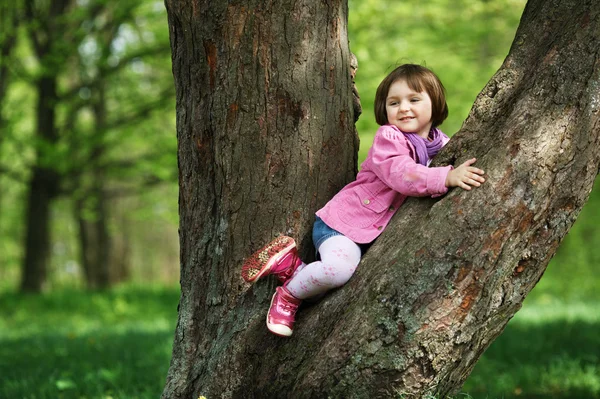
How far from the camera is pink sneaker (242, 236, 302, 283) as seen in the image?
2.68m

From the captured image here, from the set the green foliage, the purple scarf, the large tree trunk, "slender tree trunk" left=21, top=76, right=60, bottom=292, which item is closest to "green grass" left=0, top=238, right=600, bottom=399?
the large tree trunk

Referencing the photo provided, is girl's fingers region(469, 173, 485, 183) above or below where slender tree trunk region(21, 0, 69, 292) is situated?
below

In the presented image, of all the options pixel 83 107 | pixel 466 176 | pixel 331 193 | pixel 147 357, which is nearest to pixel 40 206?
pixel 83 107

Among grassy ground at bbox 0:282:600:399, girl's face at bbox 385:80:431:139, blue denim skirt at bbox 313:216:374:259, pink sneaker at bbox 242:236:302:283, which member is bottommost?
grassy ground at bbox 0:282:600:399

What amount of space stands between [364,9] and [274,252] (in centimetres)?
810

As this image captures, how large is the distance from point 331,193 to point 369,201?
20 cm

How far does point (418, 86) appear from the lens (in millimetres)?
2930

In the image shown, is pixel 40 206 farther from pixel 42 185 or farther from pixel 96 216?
pixel 96 216

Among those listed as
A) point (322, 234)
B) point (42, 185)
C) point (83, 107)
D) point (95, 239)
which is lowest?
point (322, 234)

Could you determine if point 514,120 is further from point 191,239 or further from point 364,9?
point 364,9

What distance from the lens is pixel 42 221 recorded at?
1175 cm

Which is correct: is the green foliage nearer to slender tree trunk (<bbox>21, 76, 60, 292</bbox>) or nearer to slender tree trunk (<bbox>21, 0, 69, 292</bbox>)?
slender tree trunk (<bbox>21, 0, 69, 292</bbox>)

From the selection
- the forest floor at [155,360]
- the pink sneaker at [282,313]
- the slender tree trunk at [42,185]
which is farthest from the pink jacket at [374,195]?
the slender tree trunk at [42,185]

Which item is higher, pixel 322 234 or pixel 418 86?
pixel 418 86
